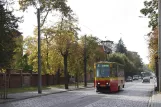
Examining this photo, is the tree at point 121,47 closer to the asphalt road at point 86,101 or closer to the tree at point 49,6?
the tree at point 49,6

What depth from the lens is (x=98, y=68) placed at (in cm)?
3819

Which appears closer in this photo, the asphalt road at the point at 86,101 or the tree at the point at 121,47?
the asphalt road at the point at 86,101

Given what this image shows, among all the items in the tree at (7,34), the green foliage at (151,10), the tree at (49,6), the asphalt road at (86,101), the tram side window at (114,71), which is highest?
the tree at (49,6)

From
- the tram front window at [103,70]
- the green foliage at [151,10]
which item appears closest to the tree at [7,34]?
the tram front window at [103,70]

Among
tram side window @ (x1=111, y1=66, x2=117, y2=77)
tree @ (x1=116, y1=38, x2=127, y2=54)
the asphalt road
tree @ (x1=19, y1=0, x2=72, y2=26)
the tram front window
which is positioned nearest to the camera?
the asphalt road

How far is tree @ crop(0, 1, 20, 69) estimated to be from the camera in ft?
90.8

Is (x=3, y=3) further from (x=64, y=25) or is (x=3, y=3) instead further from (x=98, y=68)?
(x=64, y=25)

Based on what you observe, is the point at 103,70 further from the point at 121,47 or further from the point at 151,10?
the point at 121,47

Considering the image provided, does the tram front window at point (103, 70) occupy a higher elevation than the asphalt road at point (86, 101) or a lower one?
higher

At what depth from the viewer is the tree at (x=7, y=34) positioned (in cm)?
2769

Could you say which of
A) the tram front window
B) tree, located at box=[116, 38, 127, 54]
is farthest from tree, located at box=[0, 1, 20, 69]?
tree, located at box=[116, 38, 127, 54]

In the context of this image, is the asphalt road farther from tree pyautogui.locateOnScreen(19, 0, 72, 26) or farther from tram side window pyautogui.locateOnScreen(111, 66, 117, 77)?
tree pyautogui.locateOnScreen(19, 0, 72, 26)

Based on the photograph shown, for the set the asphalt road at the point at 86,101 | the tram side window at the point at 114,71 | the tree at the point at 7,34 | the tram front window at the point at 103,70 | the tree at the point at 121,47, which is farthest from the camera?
the tree at the point at 121,47

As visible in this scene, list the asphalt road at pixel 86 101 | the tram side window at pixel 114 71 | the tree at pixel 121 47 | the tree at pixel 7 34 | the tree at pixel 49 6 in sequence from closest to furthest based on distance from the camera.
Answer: the asphalt road at pixel 86 101, the tree at pixel 7 34, the tram side window at pixel 114 71, the tree at pixel 49 6, the tree at pixel 121 47
